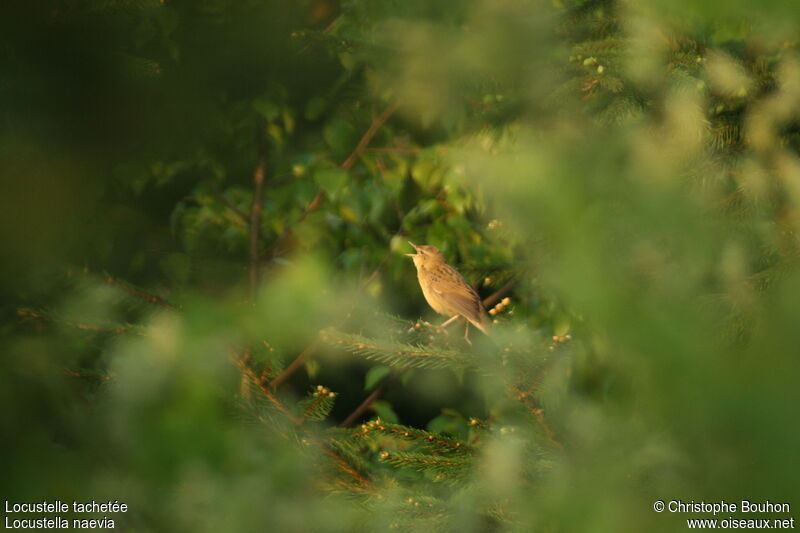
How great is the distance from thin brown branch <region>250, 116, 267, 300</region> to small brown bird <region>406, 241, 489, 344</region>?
1.96 feet

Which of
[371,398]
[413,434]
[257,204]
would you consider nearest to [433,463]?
[413,434]

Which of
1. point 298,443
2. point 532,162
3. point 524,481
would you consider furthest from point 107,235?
point 532,162

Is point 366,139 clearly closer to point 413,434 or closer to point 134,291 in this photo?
point 134,291

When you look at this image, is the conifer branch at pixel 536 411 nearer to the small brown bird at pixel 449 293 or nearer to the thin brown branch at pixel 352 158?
the small brown bird at pixel 449 293

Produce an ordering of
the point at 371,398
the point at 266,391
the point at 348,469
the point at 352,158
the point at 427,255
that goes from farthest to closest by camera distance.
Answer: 1. the point at 352,158
2. the point at 371,398
3. the point at 427,255
4. the point at 348,469
5. the point at 266,391

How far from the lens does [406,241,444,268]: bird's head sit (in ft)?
8.32

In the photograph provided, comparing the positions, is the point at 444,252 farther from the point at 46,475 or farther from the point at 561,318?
the point at 46,475

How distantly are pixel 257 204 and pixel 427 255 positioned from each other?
678mm

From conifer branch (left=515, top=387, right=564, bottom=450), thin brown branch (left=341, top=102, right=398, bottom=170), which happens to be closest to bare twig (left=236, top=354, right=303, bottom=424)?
conifer branch (left=515, top=387, right=564, bottom=450)

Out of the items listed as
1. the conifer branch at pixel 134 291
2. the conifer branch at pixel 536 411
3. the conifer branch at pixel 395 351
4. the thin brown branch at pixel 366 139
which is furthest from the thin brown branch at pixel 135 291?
the thin brown branch at pixel 366 139

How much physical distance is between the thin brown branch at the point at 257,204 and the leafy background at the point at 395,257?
0.06ft

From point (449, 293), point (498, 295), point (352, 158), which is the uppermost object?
point (352, 158)

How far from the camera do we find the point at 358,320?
1.67 meters

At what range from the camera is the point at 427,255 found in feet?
8.57
